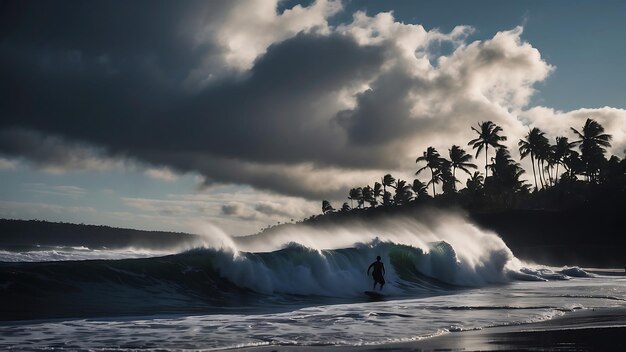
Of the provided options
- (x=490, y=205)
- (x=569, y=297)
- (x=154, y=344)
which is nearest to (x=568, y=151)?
(x=490, y=205)

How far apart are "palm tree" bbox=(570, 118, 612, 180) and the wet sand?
81464 millimetres

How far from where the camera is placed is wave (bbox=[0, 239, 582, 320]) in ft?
61.8

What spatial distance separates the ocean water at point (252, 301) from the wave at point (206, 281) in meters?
0.05

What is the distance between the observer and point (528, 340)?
12.3 metres

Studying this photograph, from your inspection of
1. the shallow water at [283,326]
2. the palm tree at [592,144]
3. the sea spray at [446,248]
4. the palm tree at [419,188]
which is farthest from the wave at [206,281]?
the palm tree at [419,188]

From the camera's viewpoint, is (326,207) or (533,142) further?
(326,207)

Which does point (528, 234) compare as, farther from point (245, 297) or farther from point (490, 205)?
point (245, 297)

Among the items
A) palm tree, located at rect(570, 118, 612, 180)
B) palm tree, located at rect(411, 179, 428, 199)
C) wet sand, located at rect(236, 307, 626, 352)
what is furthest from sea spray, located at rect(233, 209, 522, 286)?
palm tree, located at rect(411, 179, 428, 199)

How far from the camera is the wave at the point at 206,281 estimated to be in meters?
18.8

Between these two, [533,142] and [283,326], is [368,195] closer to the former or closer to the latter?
[533,142]

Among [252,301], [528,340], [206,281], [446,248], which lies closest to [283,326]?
[528,340]

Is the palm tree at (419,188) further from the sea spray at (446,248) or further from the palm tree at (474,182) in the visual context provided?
the sea spray at (446,248)

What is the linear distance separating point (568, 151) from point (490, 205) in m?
14.3

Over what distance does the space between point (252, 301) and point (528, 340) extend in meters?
11.2
